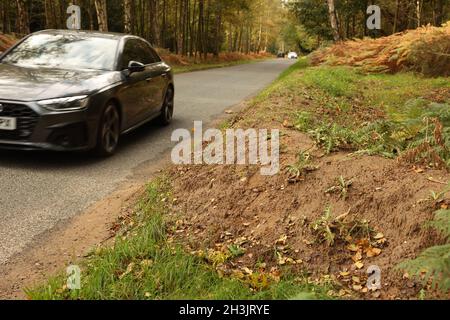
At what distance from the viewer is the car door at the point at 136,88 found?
7351mm

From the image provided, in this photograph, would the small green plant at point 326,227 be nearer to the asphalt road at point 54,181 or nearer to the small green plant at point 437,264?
the small green plant at point 437,264

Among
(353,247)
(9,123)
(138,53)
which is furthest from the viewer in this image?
(138,53)

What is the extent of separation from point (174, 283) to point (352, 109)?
6.92m

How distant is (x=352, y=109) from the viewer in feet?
30.7

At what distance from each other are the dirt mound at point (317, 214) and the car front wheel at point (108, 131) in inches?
79.8

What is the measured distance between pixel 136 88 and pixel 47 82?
160 cm

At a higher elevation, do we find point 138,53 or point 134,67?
point 138,53

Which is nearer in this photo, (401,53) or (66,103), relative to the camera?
(66,103)

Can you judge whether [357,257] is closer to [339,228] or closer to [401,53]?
[339,228]

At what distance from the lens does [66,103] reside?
603cm

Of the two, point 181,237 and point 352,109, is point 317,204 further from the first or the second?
point 352,109

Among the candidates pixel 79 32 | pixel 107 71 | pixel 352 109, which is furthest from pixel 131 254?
pixel 352 109

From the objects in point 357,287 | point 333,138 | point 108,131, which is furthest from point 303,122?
point 357,287

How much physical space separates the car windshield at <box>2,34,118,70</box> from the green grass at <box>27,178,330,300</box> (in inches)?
164
